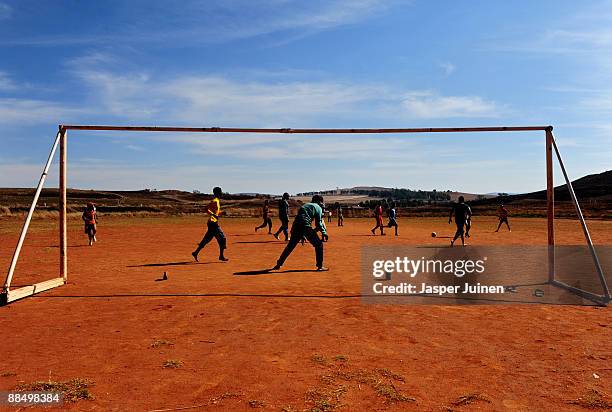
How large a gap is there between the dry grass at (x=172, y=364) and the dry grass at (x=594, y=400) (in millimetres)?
4161

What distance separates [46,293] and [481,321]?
28.6 feet

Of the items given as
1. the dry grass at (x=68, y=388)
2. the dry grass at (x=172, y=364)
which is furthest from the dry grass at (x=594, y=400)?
the dry grass at (x=68, y=388)

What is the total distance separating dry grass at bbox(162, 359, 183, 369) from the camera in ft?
16.8

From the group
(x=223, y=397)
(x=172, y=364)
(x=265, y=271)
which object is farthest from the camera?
(x=265, y=271)

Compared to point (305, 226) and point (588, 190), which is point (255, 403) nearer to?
point (305, 226)

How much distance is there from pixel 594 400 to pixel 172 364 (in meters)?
4.47

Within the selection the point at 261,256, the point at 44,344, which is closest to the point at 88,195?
the point at 261,256

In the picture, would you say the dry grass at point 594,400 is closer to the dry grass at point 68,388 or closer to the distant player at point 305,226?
the dry grass at point 68,388

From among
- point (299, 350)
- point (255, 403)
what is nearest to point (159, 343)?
point (299, 350)

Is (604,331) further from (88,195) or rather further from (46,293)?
(88,195)

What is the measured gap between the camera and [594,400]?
421 centimetres

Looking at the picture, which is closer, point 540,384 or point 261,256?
point 540,384

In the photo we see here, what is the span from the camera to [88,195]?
12469 cm

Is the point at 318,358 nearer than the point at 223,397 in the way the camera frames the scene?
No
